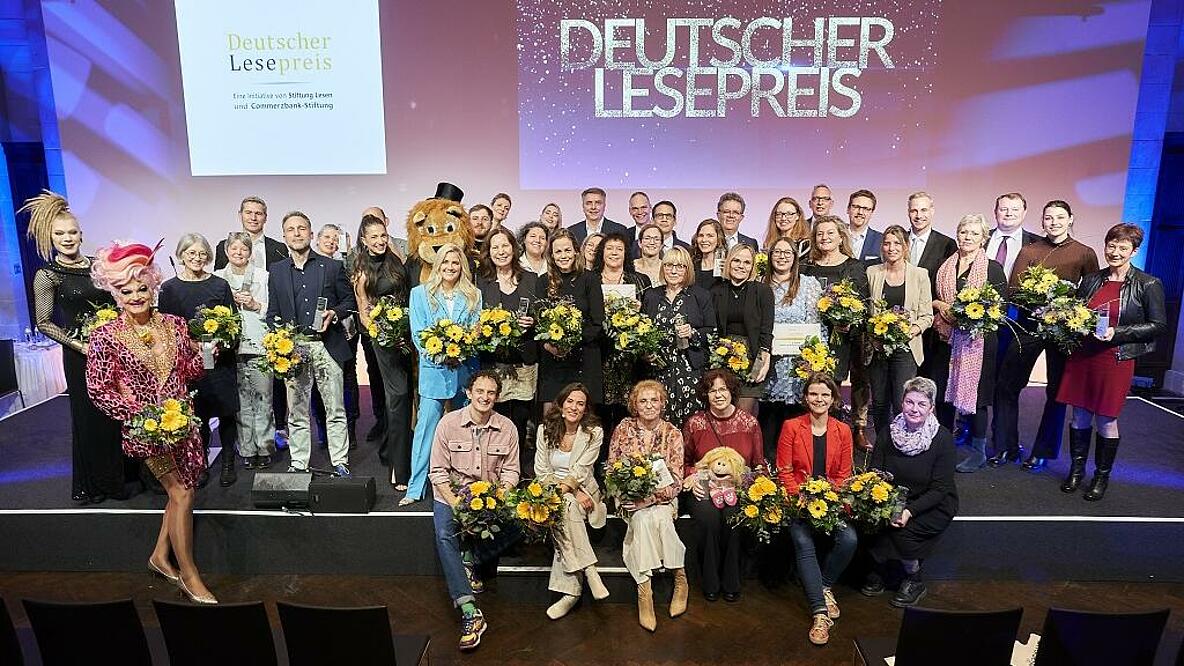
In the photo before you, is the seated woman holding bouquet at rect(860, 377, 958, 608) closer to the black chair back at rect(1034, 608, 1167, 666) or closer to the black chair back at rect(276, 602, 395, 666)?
the black chair back at rect(1034, 608, 1167, 666)

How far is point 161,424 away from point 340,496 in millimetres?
1101

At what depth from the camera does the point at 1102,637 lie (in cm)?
265

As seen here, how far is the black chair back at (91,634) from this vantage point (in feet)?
8.66

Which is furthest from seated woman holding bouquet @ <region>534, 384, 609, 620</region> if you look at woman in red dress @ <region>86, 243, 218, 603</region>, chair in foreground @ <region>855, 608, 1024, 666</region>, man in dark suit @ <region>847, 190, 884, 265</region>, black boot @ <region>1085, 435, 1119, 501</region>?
black boot @ <region>1085, 435, 1119, 501</region>

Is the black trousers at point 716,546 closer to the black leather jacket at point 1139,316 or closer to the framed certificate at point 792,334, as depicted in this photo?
the framed certificate at point 792,334

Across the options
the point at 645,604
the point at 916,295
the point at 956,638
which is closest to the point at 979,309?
the point at 916,295

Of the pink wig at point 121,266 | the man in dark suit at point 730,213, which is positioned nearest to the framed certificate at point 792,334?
the man in dark suit at point 730,213

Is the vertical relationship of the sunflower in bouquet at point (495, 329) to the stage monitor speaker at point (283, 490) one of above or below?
above

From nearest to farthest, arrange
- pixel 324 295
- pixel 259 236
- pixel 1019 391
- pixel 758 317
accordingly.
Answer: pixel 758 317 → pixel 324 295 → pixel 1019 391 → pixel 259 236

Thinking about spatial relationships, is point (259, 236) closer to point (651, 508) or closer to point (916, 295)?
point (651, 508)

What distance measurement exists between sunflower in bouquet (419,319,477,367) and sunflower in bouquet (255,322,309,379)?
82 centimetres

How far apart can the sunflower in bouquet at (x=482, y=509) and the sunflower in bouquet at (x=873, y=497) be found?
184 cm

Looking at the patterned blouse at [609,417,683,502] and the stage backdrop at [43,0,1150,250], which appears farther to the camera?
the stage backdrop at [43,0,1150,250]

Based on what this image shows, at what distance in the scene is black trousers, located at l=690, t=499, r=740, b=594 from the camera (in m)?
4.26
